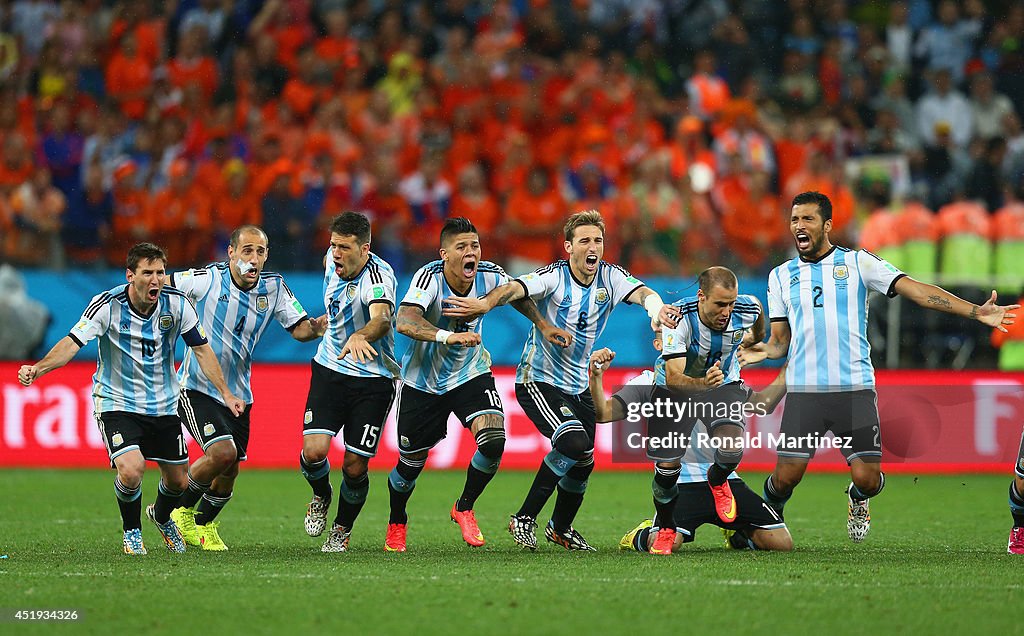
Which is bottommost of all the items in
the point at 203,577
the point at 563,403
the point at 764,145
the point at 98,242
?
the point at 203,577

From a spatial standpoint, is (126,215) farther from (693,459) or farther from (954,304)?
(954,304)

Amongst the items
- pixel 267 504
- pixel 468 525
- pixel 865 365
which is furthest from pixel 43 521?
pixel 865 365

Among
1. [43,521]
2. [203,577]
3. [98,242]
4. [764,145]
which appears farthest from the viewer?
[764,145]

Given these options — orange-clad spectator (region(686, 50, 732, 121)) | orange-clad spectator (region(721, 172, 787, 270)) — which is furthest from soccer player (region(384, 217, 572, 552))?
orange-clad spectator (region(686, 50, 732, 121))

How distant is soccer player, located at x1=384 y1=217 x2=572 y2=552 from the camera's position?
8820mm

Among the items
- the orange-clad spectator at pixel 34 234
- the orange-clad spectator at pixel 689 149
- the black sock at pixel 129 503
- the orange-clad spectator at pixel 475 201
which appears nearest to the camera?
the black sock at pixel 129 503

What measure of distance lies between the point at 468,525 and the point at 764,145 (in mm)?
9839

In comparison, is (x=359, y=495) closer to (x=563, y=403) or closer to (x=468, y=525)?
(x=468, y=525)

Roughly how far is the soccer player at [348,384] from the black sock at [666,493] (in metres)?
1.87

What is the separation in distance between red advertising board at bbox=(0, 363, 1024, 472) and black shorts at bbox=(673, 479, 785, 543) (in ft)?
18.3

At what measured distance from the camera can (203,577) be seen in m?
7.49

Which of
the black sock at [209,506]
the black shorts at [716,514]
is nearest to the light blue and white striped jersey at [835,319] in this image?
the black shorts at [716,514]

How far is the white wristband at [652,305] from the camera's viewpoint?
8609 millimetres

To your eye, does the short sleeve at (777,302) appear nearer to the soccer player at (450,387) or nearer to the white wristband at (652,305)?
the white wristband at (652,305)
